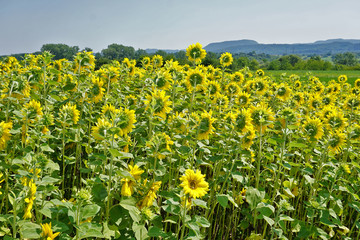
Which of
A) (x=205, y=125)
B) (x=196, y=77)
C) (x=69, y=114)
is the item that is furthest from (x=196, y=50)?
(x=69, y=114)

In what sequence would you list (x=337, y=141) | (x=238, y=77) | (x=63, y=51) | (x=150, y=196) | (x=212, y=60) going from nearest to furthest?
1. (x=150, y=196)
2. (x=337, y=141)
3. (x=238, y=77)
4. (x=212, y=60)
5. (x=63, y=51)

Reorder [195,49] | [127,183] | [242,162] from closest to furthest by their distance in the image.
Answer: [127,183] < [242,162] < [195,49]

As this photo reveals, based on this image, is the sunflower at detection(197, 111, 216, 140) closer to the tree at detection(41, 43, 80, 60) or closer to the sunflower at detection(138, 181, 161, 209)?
the sunflower at detection(138, 181, 161, 209)

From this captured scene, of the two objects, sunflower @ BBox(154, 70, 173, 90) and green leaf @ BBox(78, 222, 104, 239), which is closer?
green leaf @ BBox(78, 222, 104, 239)

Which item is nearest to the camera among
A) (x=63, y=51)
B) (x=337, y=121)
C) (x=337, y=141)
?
(x=337, y=141)

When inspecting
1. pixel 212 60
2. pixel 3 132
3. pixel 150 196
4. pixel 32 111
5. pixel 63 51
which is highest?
pixel 63 51

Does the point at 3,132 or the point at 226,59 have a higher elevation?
the point at 226,59

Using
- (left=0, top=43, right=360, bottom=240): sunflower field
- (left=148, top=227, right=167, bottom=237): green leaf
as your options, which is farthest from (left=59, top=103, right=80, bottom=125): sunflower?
(left=148, top=227, right=167, bottom=237): green leaf

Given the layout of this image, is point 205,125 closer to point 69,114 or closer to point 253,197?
point 253,197

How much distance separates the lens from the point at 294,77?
6918mm

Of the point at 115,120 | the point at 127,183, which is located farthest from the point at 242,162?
the point at 115,120

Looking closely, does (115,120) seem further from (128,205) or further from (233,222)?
(233,222)

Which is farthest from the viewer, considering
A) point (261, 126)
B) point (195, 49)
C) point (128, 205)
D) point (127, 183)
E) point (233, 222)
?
point (195, 49)

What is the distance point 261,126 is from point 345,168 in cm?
88
